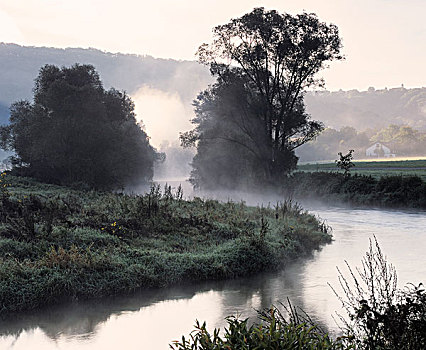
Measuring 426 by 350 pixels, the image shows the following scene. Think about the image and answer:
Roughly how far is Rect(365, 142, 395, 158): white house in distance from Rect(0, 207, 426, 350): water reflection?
140608 millimetres

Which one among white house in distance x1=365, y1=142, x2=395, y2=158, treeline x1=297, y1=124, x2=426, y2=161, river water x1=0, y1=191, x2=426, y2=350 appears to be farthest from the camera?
treeline x1=297, y1=124, x2=426, y2=161

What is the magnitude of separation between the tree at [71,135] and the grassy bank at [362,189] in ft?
51.0

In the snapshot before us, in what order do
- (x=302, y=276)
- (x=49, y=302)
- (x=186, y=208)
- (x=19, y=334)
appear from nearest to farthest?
(x=19, y=334), (x=49, y=302), (x=302, y=276), (x=186, y=208)

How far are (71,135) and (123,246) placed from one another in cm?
2792

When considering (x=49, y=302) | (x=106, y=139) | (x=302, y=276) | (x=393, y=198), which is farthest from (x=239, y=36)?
(x=49, y=302)

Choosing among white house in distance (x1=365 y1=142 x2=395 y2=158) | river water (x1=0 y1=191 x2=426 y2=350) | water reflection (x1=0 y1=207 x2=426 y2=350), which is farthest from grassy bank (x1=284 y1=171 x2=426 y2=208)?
white house in distance (x1=365 y1=142 x2=395 y2=158)

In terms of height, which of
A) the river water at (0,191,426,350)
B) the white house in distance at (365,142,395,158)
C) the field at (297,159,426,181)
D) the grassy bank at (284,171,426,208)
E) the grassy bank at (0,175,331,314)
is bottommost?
the river water at (0,191,426,350)

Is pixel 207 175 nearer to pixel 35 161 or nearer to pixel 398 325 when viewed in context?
pixel 35 161

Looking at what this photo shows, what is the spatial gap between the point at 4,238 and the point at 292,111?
36.7 m

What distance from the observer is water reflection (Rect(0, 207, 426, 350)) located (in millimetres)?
10211

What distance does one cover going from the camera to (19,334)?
10414mm

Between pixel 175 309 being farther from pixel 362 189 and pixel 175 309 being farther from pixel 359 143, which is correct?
pixel 359 143

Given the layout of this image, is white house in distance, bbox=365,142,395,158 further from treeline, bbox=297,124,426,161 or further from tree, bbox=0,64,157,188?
tree, bbox=0,64,157,188

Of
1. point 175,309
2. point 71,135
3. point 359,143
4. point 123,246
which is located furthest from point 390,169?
point 359,143
